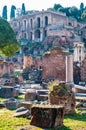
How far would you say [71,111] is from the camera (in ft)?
42.9

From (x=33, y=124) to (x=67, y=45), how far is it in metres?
49.5

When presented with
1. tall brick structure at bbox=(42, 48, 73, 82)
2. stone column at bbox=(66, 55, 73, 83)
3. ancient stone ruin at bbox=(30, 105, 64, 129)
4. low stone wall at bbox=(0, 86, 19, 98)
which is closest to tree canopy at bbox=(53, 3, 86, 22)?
tall brick structure at bbox=(42, 48, 73, 82)

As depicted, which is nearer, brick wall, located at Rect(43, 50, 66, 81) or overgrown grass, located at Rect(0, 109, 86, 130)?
overgrown grass, located at Rect(0, 109, 86, 130)

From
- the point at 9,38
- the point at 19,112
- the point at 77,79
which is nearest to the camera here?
the point at 9,38

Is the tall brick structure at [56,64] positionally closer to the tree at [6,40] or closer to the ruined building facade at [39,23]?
the tree at [6,40]

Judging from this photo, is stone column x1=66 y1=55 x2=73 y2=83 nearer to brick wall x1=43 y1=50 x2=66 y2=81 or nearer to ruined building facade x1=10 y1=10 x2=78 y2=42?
brick wall x1=43 y1=50 x2=66 y2=81

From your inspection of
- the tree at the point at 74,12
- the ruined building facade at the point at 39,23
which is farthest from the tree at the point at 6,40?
the tree at the point at 74,12

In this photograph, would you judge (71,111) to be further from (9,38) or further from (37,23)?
(37,23)

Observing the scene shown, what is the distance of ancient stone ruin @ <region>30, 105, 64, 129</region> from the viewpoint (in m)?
10.3

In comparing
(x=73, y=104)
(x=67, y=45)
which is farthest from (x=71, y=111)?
(x=67, y=45)

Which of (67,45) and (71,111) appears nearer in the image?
(71,111)

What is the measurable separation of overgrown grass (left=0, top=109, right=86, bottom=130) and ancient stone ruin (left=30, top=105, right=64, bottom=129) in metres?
0.28

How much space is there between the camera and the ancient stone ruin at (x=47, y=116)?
10.3m

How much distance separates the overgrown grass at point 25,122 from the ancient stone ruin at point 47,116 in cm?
28
